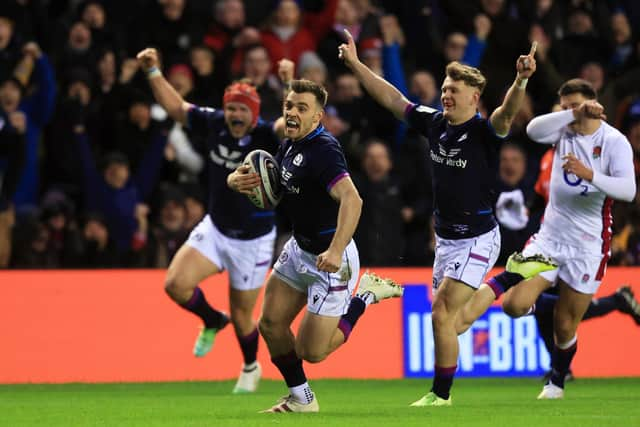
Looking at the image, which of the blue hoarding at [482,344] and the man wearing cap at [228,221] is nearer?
the man wearing cap at [228,221]

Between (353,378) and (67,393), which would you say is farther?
(353,378)

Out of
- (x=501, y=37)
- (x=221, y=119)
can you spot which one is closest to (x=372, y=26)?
(x=501, y=37)

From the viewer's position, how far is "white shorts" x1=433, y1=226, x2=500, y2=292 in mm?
10023

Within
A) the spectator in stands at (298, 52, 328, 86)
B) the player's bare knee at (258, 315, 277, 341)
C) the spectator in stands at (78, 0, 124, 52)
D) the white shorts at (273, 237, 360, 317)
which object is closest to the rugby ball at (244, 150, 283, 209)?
the white shorts at (273, 237, 360, 317)

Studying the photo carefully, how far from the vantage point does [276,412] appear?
942cm

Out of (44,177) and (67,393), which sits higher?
(44,177)

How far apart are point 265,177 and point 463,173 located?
5.33 ft

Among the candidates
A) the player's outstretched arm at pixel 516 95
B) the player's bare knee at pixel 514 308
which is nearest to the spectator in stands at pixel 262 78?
the player's bare knee at pixel 514 308

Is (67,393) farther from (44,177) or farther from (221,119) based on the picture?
(44,177)

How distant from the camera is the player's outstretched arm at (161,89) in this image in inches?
461

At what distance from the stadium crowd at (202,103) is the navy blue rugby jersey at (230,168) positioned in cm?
238

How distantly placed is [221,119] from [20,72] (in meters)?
3.86

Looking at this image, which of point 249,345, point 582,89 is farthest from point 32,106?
point 582,89

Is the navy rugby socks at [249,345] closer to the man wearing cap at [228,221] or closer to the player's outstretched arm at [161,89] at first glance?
the man wearing cap at [228,221]
